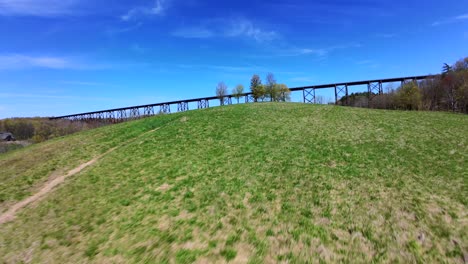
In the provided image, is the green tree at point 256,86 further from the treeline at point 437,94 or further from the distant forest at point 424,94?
the treeline at point 437,94

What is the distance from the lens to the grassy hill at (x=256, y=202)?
6.54m

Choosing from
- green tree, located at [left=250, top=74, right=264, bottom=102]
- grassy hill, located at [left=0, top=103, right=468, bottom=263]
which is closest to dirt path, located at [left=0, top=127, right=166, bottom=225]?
grassy hill, located at [left=0, top=103, right=468, bottom=263]

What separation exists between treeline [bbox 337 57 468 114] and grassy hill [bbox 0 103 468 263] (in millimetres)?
29559

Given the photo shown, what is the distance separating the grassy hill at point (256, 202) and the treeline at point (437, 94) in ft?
97.0

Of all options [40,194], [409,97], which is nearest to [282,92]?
[409,97]

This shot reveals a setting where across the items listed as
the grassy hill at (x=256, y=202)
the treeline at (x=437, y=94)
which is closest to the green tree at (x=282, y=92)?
the treeline at (x=437, y=94)

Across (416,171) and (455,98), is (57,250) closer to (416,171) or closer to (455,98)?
(416,171)

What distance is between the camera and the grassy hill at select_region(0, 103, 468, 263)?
21.4 ft

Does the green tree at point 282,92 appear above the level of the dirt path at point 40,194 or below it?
above

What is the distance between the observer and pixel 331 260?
5957 millimetres

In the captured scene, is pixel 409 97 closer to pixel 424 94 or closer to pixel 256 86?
pixel 424 94

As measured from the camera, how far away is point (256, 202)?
8836 millimetres

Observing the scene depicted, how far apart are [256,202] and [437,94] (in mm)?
47900

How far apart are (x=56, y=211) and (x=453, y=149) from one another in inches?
715
